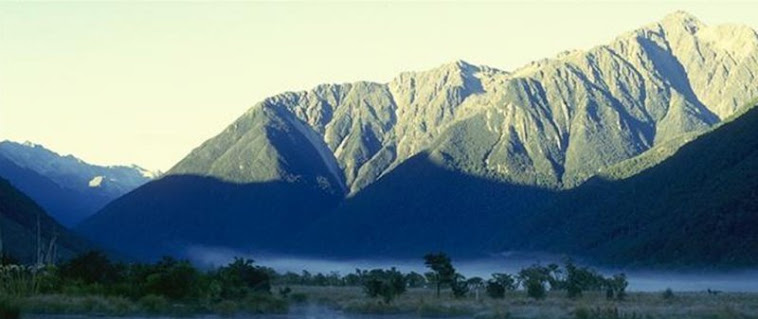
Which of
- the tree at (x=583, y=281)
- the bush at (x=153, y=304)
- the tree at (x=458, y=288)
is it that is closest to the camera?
the bush at (x=153, y=304)

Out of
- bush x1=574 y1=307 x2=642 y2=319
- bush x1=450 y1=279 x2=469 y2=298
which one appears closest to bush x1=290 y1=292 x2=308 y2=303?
bush x1=450 y1=279 x2=469 y2=298

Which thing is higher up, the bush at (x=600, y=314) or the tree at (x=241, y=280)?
the tree at (x=241, y=280)

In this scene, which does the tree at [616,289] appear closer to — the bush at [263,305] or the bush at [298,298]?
the bush at [298,298]

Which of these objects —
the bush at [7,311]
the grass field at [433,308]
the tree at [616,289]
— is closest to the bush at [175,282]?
the grass field at [433,308]

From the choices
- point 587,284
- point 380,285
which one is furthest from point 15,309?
point 587,284

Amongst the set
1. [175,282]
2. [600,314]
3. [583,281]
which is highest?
[583,281]

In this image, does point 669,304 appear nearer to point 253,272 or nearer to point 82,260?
point 253,272

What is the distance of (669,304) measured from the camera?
450ft

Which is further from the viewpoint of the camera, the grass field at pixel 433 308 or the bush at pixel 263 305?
the bush at pixel 263 305

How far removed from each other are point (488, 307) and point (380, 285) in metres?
20.3

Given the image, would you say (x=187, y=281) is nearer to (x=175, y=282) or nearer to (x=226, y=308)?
(x=175, y=282)

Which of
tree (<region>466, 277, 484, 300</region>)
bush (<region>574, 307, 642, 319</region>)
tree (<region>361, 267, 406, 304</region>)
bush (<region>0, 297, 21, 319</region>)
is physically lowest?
bush (<region>0, 297, 21, 319</region>)

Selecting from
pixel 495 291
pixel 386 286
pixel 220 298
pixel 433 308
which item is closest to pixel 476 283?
pixel 495 291

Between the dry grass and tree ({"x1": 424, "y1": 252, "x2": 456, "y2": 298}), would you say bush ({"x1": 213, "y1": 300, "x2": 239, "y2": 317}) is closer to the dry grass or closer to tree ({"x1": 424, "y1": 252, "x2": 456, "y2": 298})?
the dry grass
